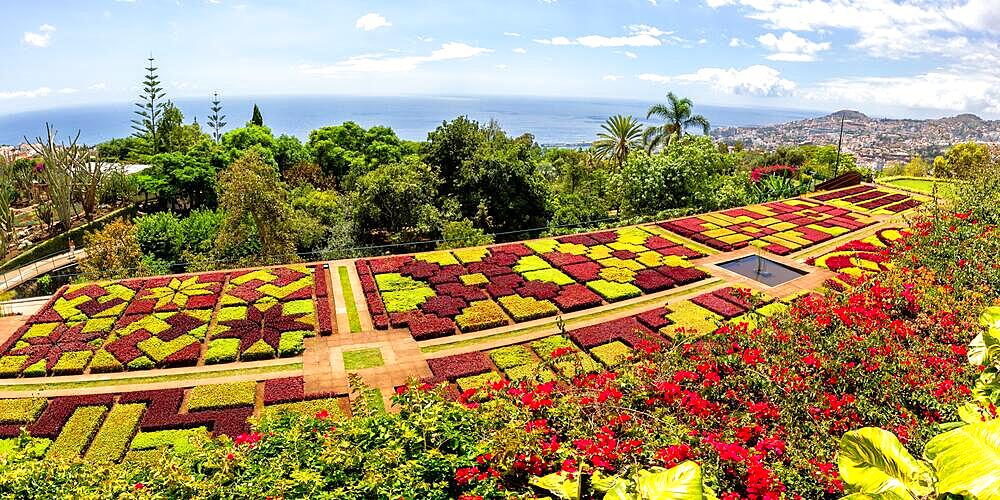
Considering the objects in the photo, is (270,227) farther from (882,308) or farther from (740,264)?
(882,308)

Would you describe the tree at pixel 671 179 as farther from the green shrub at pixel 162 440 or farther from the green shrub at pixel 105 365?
the green shrub at pixel 105 365

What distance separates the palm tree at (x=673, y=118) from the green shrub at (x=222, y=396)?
37.8m

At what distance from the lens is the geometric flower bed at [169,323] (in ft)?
53.8

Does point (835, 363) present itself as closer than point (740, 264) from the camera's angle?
Yes

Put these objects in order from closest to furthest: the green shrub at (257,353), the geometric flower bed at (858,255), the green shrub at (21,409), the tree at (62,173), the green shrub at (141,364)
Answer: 1. the green shrub at (21,409)
2. the green shrub at (141,364)
3. the green shrub at (257,353)
4. the geometric flower bed at (858,255)
5. the tree at (62,173)

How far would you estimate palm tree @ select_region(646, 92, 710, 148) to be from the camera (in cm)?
4428

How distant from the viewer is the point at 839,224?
30844 millimetres

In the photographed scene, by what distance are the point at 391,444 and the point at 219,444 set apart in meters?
3.16

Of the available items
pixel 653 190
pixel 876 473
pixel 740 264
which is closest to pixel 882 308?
pixel 876 473

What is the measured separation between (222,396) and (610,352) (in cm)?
1123

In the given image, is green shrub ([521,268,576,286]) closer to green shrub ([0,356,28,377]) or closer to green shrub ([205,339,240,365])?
green shrub ([205,339,240,365])

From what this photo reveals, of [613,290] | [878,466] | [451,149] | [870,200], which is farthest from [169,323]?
Result: [870,200]

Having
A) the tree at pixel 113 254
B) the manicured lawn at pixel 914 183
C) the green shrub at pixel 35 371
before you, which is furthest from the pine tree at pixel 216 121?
the manicured lawn at pixel 914 183

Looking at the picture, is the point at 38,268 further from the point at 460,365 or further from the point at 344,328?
the point at 460,365
